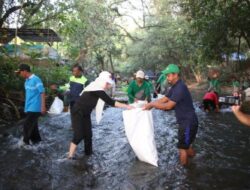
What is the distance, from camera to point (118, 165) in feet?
25.8

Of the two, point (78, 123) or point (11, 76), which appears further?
point (11, 76)

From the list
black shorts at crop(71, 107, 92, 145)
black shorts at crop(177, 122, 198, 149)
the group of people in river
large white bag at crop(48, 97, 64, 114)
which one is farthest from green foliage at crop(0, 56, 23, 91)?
black shorts at crop(177, 122, 198, 149)

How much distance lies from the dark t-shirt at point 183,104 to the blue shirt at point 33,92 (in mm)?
3080

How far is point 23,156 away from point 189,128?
3.57 meters

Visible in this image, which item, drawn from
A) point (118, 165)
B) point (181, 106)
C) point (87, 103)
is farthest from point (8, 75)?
point (181, 106)

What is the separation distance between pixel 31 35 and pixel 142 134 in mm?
11535

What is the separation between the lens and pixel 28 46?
17.2m

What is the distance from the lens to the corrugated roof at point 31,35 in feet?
51.5

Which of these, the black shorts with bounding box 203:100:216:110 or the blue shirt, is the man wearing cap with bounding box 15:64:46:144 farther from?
Answer: the black shorts with bounding box 203:100:216:110

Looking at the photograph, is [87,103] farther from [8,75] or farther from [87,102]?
[8,75]

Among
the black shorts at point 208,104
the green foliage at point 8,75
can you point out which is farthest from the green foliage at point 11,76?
the black shorts at point 208,104

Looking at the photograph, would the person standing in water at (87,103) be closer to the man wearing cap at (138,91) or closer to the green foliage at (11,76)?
the man wearing cap at (138,91)

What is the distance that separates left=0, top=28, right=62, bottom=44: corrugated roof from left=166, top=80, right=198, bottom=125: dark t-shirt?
31.8ft

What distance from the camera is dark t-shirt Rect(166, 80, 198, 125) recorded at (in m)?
6.95
